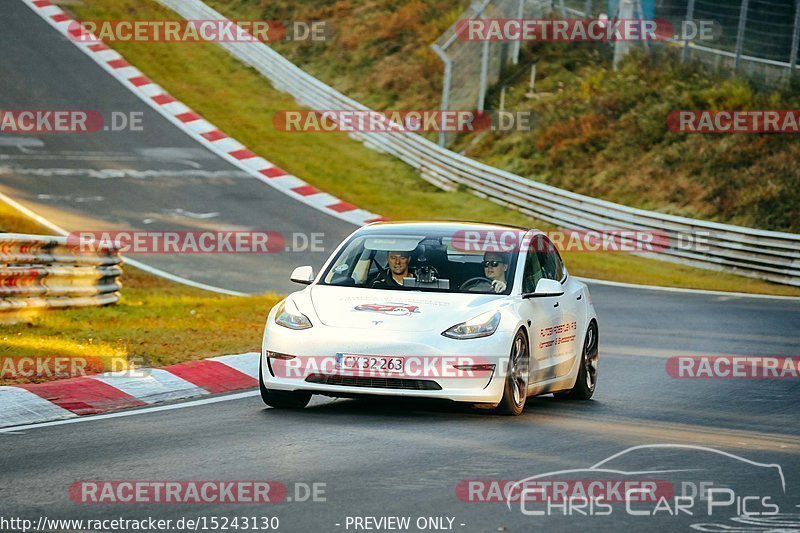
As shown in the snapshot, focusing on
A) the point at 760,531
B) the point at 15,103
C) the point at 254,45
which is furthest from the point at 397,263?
the point at 254,45

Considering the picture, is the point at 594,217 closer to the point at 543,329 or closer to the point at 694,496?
the point at 543,329

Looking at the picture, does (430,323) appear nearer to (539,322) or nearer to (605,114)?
(539,322)

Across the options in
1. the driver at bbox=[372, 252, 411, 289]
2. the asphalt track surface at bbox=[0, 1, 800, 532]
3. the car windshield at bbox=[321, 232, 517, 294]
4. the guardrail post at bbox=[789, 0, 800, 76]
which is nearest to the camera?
the asphalt track surface at bbox=[0, 1, 800, 532]

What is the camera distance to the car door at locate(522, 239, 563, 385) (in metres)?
11.2

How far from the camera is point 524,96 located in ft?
131

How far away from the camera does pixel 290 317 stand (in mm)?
10758

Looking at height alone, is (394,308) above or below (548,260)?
below

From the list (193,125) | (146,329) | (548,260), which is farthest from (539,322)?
(193,125)

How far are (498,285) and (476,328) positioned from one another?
2.70 ft

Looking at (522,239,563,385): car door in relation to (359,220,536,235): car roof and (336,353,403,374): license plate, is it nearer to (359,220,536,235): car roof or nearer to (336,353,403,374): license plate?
(359,220,536,235): car roof

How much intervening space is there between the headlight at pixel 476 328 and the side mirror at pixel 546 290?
2.12ft

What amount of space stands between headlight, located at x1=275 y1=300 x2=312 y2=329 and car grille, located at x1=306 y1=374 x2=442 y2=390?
46 cm

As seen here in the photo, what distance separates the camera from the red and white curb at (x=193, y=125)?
32.7 meters

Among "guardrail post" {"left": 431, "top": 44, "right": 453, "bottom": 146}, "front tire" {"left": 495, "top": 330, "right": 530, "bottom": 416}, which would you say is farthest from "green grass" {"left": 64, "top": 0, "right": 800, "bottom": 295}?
"front tire" {"left": 495, "top": 330, "right": 530, "bottom": 416}
